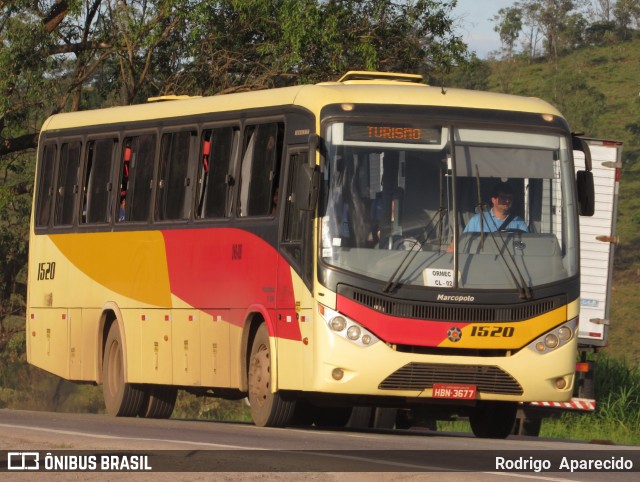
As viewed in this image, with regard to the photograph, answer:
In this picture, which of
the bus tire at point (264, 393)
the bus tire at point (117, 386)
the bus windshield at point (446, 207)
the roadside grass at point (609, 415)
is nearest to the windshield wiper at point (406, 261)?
the bus windshield at point (446, 207)

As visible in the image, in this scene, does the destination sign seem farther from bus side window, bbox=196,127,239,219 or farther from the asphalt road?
the asphalt road

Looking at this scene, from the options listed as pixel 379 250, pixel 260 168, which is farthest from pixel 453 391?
pixel 260 168

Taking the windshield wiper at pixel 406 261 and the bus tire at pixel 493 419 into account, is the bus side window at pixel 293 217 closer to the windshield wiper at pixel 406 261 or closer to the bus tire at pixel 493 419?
the windshield wiper at pixel 406 261

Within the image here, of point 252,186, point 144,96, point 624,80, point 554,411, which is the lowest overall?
point 554,411

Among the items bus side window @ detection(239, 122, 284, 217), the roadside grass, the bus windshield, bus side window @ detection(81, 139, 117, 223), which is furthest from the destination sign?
the roadside grass

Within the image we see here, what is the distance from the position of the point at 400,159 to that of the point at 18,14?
16690mm

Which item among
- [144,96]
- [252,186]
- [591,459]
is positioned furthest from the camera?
[144,96]

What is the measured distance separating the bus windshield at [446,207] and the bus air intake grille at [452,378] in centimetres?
73

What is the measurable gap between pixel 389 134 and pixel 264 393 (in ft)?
9.25

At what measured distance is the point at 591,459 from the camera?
12781mm

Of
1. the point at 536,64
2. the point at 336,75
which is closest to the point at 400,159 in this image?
the point at 336,75

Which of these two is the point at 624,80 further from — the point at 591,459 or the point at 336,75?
the point at 591,459

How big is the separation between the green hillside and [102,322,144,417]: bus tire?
115 feet

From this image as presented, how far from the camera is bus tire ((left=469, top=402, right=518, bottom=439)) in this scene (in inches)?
653
